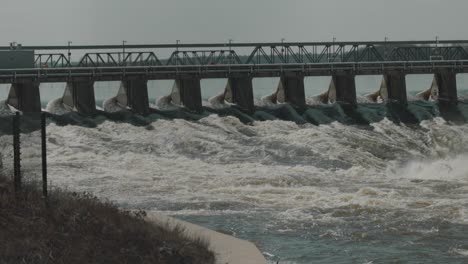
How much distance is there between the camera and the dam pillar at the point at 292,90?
52409 mm

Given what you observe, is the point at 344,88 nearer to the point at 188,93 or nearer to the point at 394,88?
the point at 394,88

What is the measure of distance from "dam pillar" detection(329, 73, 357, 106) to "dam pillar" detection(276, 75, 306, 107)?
10.8ft

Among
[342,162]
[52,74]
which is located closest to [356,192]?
[342,162]

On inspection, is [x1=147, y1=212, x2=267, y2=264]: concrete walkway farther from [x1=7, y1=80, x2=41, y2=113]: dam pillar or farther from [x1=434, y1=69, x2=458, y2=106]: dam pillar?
[x1=434, y1=69, x2=458, y2=106]: dam pillar

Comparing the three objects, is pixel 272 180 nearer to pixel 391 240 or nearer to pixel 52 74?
pixel 391 240

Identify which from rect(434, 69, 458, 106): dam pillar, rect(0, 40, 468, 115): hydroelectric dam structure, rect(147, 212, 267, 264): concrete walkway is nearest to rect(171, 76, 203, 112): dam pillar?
rect(0, 40, 468, 115): hydroelectric dam structure

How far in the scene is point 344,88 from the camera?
55375mm

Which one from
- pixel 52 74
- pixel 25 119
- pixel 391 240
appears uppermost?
pixel 52 74

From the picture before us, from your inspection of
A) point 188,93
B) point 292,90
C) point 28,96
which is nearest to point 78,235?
point 28,96

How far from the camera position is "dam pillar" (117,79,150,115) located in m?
46.6

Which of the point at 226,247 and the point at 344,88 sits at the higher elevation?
the point at 344,88

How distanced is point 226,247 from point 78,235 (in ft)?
12.4

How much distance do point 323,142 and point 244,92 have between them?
12.5m

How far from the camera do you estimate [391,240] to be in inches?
Answer: 755
